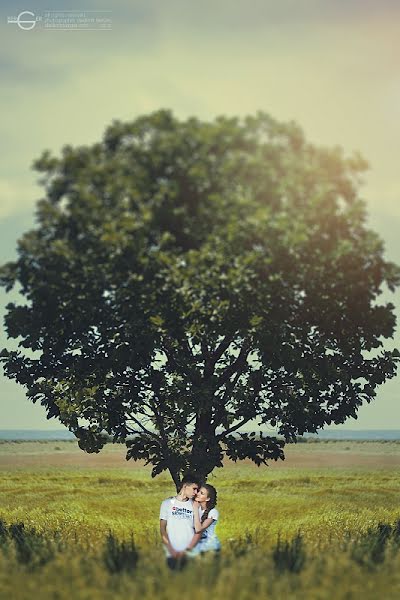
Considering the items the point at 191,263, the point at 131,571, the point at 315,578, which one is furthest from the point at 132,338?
the point at 315,578

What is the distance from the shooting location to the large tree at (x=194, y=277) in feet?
56.2

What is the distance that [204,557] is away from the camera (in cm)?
1381

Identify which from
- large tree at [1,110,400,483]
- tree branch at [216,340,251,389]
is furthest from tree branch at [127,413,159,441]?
tree branch at [216,340,251,389]

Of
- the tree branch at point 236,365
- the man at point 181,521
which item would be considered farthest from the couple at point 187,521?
the tree branch at point 236,365

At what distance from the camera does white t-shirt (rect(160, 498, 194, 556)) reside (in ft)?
48.3

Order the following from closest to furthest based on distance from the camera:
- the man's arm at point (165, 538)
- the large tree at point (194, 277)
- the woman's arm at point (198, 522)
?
the man's arm at point (165, 538) → the woman's arm at point (198, 522) → the large tree at point (194, 277)

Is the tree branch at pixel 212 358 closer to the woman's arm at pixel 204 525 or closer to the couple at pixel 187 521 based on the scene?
the couple at pixel 187 521

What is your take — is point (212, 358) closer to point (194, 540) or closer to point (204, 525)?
point (204, 525)

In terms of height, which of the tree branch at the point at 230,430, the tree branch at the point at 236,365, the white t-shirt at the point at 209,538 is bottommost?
the white t-shirt at the point at 209,538

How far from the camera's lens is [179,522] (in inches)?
583

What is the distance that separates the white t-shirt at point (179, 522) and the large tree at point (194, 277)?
4.76 m

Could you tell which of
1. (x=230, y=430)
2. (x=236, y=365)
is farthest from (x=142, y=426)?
(x=236, y=365)

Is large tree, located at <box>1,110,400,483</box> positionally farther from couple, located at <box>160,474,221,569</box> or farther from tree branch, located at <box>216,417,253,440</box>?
couple, located at <box>160,474,221,569</box>

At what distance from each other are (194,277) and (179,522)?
5455mm
